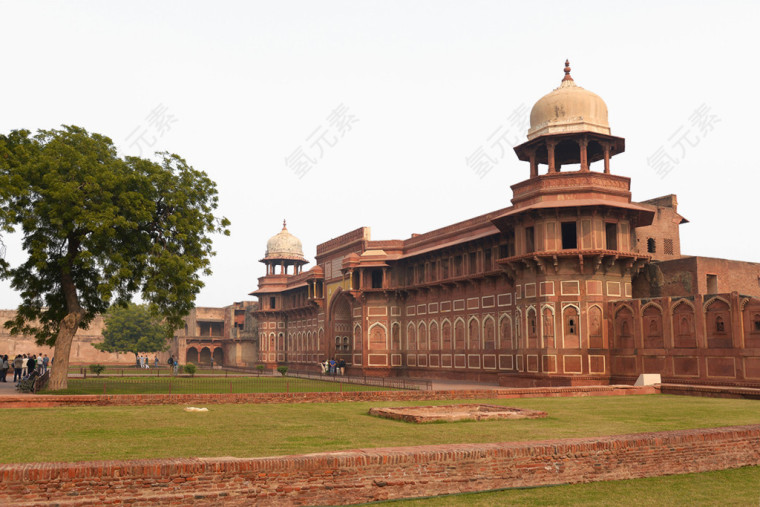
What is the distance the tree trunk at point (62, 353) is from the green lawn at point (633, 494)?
19920mm

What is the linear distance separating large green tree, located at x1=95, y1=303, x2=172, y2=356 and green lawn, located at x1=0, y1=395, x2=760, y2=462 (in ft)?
167

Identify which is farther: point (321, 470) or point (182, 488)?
point (321, 470)

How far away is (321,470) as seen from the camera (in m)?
8.85

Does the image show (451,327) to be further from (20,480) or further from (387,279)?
(20,480)

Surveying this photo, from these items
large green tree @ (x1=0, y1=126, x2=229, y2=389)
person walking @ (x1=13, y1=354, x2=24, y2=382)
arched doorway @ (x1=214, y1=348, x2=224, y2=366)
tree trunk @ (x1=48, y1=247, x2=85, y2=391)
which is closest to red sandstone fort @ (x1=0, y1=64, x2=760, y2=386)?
large green tree @ (x1=0, y1=126, x2=229, y2=389)

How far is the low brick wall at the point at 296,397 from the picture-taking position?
19469mm

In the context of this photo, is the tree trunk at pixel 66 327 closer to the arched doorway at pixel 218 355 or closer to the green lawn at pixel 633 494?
the green lawn at pixel 633 494

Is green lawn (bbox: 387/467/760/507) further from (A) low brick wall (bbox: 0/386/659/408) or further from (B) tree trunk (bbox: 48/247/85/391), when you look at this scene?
(B) tree trunk (bbox: 48/247/85/391)

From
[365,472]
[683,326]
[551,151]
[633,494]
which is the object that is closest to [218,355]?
[551,151]

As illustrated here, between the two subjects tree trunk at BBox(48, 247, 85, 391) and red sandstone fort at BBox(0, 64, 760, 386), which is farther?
Result: red sandstone fort at BBox(0, 64, 760, 386)

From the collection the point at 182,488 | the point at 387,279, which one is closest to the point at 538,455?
the point at 182,488

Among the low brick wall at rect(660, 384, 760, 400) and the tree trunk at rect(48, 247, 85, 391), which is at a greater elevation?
the tree trunk at rect(48, 247, 85, 391)

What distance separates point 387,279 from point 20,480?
1433 inches

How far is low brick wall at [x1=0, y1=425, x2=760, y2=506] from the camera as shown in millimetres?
8056
